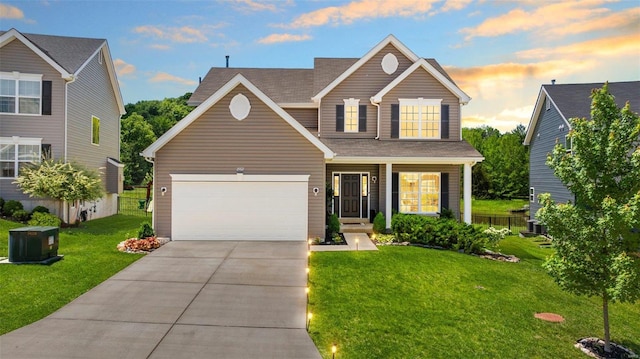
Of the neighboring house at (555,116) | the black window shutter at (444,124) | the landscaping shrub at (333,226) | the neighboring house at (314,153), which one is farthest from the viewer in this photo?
the neighboring house at (555,116)

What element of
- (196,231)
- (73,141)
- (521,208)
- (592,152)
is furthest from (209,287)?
(521,208)

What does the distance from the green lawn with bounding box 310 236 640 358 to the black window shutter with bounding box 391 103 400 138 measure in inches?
277

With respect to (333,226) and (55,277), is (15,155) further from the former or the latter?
(333,226)

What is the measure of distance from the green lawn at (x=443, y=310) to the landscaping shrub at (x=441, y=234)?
1.15m

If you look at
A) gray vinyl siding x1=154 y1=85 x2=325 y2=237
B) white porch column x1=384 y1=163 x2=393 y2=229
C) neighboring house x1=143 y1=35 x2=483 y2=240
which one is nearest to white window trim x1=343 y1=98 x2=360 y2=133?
neighboring house x1=143 y1=35 x2=483 y2=240

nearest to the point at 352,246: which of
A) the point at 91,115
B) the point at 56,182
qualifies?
the point at 56,182

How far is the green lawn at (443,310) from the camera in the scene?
640 centimetres

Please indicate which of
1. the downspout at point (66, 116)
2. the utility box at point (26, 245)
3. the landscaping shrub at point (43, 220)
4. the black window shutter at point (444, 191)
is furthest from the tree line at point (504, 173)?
the utility box at point (26, 245)

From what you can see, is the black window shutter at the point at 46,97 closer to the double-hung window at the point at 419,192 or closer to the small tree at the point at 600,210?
the double-hung window at the point at 419,192

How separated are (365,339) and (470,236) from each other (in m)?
8.08

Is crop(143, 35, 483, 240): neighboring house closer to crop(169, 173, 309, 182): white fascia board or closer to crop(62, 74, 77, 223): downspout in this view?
crop(169, 173, 309, 182): white fascia board

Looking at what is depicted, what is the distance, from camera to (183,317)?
23.6ft

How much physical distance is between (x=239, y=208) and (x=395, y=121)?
27.2ft

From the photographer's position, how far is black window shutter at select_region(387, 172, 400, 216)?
16.7 meters
